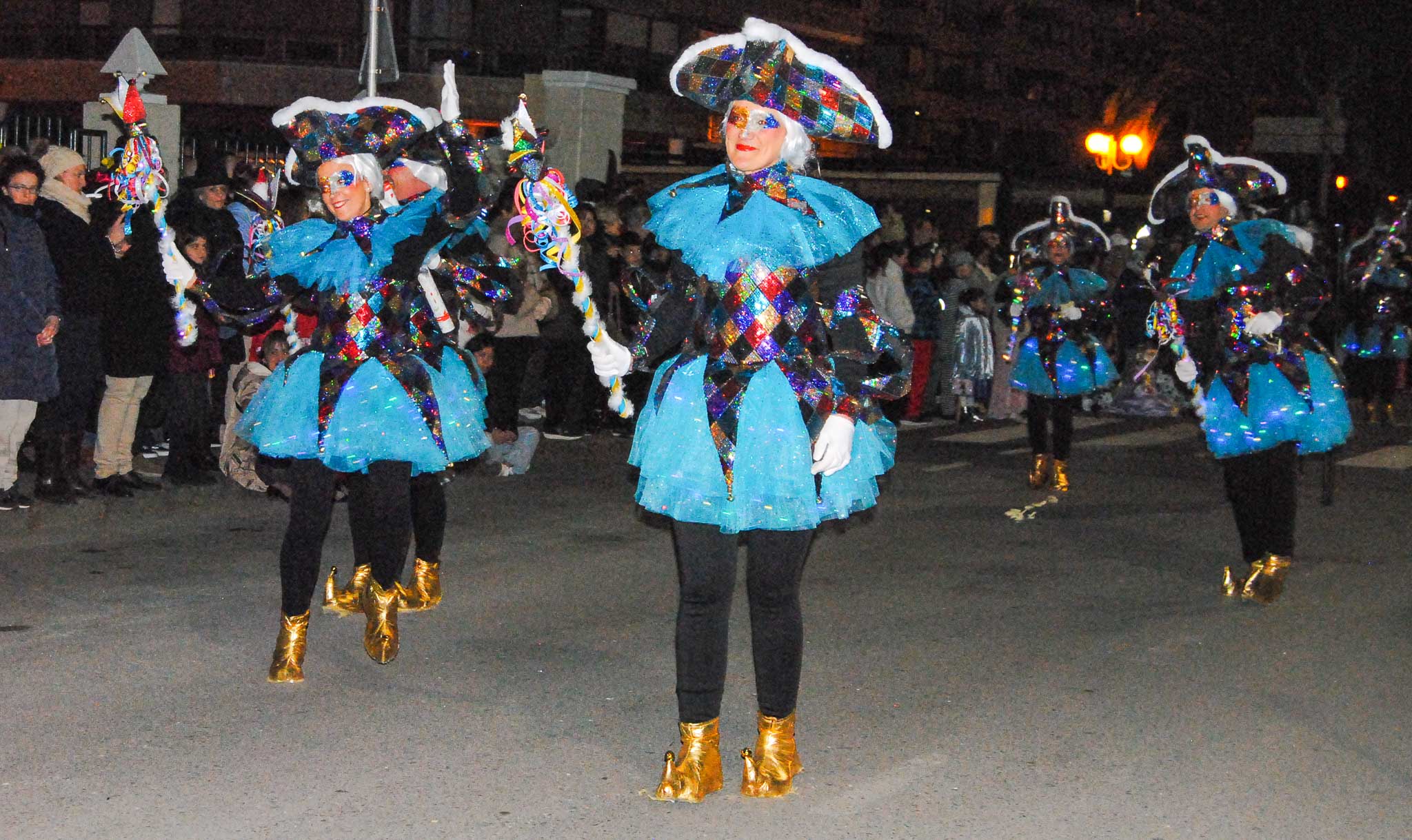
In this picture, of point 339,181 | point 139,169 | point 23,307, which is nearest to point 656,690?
point 339,181

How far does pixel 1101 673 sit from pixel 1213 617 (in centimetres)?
140

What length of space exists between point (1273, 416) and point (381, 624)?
4290mm

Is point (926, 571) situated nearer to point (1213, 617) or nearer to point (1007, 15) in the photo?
point (1213, 617)

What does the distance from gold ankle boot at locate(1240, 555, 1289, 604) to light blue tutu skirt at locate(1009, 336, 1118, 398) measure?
3603mm

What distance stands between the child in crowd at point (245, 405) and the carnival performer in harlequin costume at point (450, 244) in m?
3.17

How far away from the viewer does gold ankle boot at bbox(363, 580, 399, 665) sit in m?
6.38

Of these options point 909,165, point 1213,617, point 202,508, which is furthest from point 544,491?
point 909,165

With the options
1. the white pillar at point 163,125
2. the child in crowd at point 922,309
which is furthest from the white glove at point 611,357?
the child in crowd at point 922,309

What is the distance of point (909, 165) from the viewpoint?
106ft

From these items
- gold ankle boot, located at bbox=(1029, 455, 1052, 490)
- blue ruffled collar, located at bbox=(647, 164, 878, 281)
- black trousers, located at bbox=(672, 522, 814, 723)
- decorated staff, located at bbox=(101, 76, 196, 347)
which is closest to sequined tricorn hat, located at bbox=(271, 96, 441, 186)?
decorated staff, located at bbox=(101, 76, 196, 347)

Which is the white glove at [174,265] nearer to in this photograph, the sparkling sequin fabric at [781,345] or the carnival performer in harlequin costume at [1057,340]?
the sparkling sequin fabric at [781,345]

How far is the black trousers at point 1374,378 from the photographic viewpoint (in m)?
17.8

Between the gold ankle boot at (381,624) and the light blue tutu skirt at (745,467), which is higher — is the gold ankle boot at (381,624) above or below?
below

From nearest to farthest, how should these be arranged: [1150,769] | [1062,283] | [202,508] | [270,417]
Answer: [1150,769] < [270,417] < [202,508] < [1062,283]
